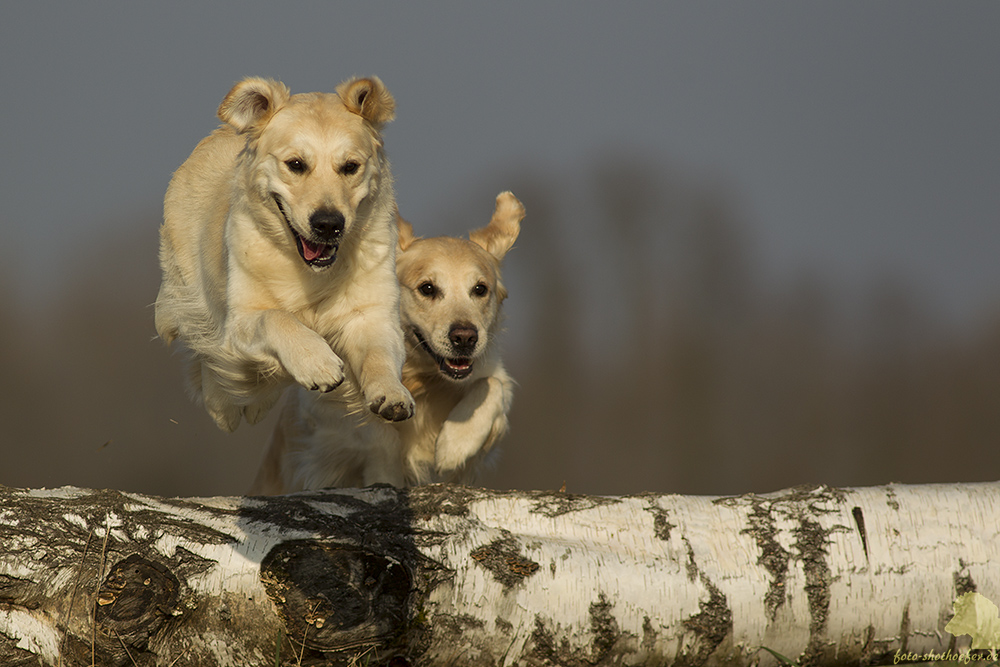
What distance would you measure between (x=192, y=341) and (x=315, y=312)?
3.03ft

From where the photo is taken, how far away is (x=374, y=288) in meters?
3.43

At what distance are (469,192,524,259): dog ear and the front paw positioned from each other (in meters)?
2.71

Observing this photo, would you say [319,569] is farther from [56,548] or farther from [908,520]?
[908,520]

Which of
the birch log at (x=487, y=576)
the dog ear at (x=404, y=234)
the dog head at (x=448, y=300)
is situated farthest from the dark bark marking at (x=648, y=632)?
the dog ear at (x=404, y=234)

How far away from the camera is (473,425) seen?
4.36m

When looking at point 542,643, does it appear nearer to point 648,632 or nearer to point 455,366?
point 648,632

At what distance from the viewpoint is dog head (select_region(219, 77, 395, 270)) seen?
3.21 metres

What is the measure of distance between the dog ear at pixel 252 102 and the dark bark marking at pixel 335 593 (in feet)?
5.56

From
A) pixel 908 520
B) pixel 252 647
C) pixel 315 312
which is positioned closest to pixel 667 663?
pixel 908 520

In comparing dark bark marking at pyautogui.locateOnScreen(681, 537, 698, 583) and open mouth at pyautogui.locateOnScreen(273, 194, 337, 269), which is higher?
open mouth at pyautogui.locateOnScreen(273, 194, 337, 269)

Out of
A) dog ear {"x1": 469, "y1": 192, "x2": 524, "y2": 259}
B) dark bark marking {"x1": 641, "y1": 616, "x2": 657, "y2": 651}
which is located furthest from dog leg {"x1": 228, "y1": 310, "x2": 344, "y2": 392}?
dog ear {"x1": 469, "y1": 192, "x2": 524, "y2": 259}

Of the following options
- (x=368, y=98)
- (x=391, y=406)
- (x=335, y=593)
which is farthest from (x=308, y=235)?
(x=335, y=593)

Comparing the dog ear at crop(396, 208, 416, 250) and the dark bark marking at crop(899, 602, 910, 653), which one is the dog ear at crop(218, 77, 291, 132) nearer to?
the dog ear at crop(396, 208, 416, 250)

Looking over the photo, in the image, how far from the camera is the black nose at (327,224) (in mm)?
3133
